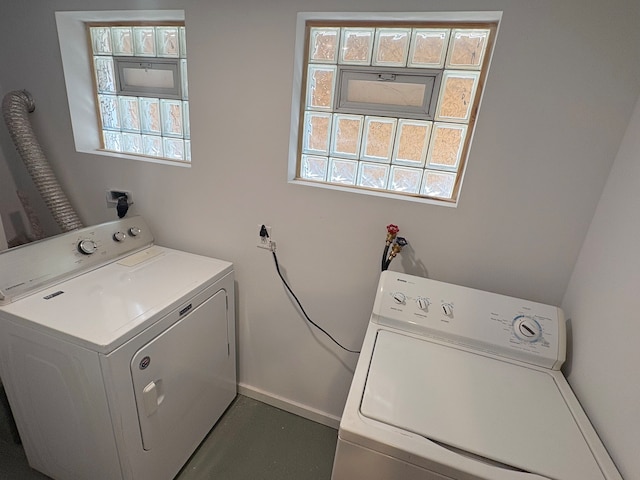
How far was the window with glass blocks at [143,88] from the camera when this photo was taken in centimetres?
163

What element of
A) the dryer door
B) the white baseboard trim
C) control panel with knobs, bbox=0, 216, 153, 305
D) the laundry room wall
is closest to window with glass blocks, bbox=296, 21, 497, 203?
the laundry room wall

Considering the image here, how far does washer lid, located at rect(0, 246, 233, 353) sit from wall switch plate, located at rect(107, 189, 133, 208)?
37cm

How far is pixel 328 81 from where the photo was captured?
142cm

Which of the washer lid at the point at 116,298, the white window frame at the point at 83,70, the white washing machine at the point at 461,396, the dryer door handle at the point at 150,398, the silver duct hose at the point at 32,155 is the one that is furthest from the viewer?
the silver duct hose at the point at 32,155

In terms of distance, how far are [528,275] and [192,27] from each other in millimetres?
1779

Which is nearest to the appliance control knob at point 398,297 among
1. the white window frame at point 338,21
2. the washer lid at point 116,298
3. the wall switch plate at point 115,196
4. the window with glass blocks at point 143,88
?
the white window frame at point 338,21

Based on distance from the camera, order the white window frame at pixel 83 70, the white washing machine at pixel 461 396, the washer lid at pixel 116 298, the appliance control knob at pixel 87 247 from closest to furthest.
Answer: the white washing machine at pixel 461 396, the washer lid at pixel 116 298, the appliance control knob at pixel 87 247, the white window frame at pixel 83 70

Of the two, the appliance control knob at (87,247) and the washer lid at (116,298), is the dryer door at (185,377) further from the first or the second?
the appliance control knob at (87,247)

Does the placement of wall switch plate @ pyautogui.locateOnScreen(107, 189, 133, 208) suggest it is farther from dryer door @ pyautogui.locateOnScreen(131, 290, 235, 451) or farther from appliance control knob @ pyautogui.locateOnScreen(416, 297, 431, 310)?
appliance control knob @ pyautogui.locateOnScreen(416, 297, 431, 310)

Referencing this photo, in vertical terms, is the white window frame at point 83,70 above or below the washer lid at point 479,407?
above

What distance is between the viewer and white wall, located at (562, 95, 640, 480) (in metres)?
0.82

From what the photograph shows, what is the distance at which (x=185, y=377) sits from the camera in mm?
1368

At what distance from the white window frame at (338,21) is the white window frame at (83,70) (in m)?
0.60

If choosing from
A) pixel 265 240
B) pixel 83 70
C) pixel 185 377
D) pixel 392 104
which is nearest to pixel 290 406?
pixel 185 377
